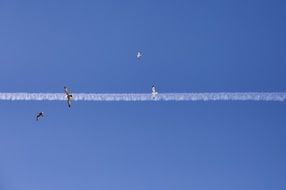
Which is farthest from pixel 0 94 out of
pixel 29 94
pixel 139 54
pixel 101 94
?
pixel 139 54

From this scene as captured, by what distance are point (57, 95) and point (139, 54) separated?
1050cm

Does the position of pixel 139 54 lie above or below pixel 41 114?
above

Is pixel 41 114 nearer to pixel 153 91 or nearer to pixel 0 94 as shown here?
pixel 0 94

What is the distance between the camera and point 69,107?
55.0 m

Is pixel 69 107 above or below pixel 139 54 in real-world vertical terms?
below

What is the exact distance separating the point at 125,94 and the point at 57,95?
8051 mm

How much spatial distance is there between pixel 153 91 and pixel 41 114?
1306 cm

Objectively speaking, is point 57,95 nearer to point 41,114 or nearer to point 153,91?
point 41,114

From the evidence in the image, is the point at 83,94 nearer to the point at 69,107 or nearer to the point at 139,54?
the point at 69,107

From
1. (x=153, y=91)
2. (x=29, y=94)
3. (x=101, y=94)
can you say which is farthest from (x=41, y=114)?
(x=153, y=91)

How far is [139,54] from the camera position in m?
53.8

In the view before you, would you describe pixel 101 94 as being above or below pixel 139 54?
below

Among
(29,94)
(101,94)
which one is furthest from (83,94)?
(29,94)

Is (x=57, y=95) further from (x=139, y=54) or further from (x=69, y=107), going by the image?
(x=139, y=54)
